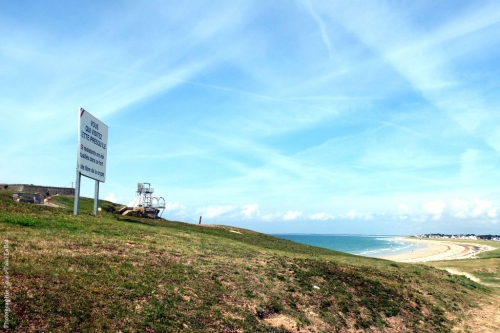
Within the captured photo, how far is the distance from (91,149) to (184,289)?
22.5m

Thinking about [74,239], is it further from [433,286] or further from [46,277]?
[433,286]

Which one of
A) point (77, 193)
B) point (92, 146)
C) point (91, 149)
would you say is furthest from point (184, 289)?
point (92, 146)

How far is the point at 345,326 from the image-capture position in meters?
16.9

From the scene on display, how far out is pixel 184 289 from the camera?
15.1 metres

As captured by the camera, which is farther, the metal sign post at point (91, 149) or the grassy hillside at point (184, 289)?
the metal sign post at point (91, 149)

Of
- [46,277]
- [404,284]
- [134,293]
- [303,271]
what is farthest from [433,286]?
[46,277]

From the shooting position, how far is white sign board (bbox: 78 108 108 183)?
31.4 meters

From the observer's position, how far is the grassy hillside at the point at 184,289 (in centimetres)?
1143

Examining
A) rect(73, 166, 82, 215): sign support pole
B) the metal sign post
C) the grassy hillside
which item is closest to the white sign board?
the metal sign post

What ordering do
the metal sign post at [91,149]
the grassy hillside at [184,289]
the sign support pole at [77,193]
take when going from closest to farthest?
the grassy hillside at [184,289] → the sign support pole at [77,193] → the metal sign post at [91,149]

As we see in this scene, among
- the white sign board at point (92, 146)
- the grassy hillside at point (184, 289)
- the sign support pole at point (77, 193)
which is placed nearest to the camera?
the grassy hillside at point (184, 289)

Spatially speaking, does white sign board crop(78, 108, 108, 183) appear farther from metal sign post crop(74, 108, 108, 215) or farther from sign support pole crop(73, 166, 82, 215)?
sign support pole crop(73, 166, 82, 215)

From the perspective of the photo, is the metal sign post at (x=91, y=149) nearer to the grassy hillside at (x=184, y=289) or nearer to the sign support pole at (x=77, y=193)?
the sign support pole at (x=77, y=193)

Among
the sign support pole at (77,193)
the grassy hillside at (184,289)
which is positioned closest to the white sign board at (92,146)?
the sign support pole at (77,193)
